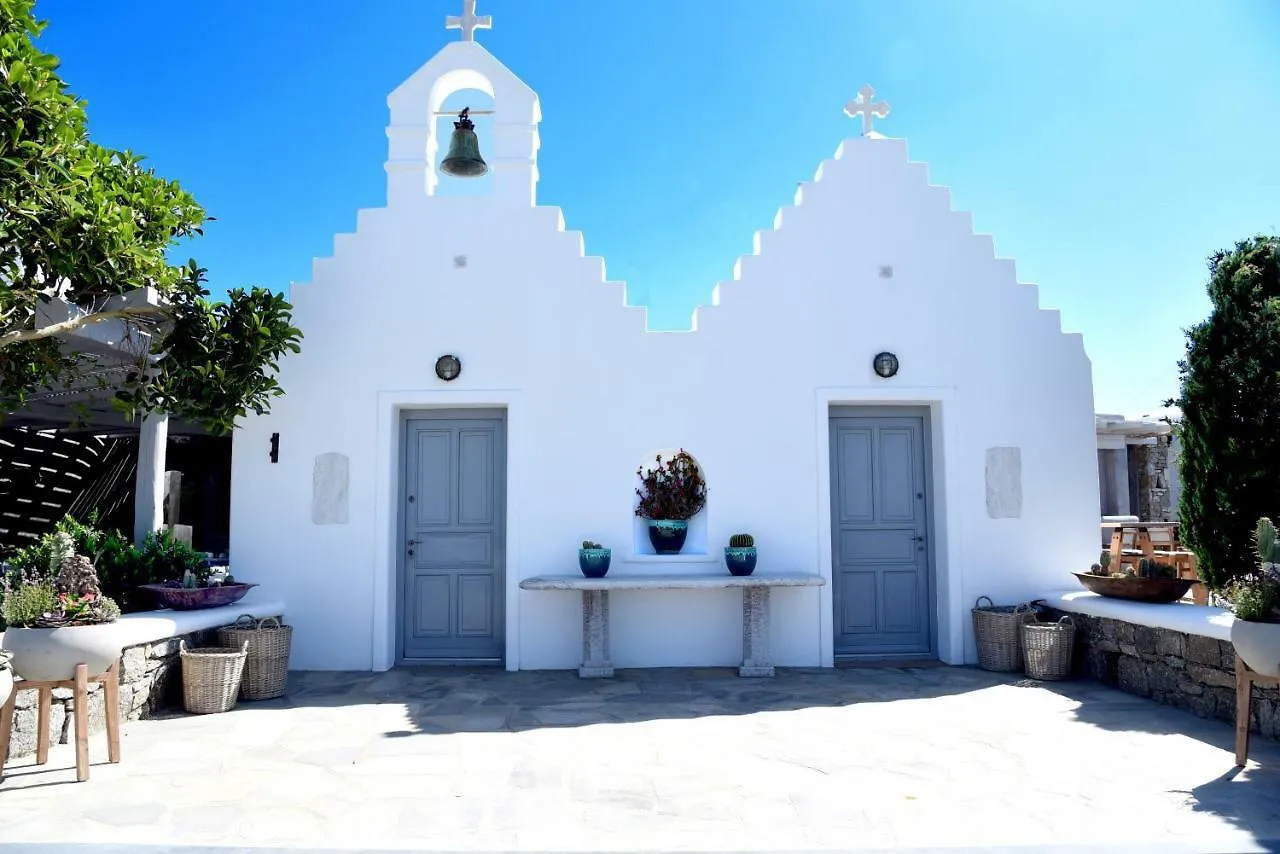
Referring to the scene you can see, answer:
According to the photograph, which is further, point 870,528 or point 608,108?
point 608,108

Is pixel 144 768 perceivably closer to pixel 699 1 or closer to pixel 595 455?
pixel 595 455

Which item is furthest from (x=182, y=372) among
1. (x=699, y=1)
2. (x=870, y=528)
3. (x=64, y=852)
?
(x=870, y=528)

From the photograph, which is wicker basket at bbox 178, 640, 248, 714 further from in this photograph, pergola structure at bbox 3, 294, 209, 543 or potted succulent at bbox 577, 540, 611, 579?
potted succulent at bbox 577, 540, 611, 579

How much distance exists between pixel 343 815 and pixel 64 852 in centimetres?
101

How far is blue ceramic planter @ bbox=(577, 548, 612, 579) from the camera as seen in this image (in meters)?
6.86

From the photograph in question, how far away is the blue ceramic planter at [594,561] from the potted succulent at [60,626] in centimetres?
321

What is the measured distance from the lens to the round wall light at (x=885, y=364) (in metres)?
7.32

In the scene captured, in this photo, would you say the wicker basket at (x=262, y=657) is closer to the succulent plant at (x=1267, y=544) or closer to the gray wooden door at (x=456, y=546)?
the gray wooden door at (x=456, y=546)

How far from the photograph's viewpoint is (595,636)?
680 cm

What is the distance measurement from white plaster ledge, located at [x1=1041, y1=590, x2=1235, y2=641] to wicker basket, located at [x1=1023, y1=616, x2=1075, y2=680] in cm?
26

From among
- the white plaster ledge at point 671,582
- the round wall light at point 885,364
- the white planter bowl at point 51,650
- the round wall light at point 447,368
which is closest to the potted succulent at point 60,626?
the white planter bowl at point 51,650

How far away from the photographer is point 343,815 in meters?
3.82

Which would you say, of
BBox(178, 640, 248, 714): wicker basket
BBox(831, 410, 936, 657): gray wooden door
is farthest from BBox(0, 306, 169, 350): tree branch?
BBox(831, 410, 936, 657): gray wooden door

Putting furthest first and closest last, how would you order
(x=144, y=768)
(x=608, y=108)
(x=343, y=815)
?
(x=608, y=108) → (x=144, y=768) → (x=343, y=815)
